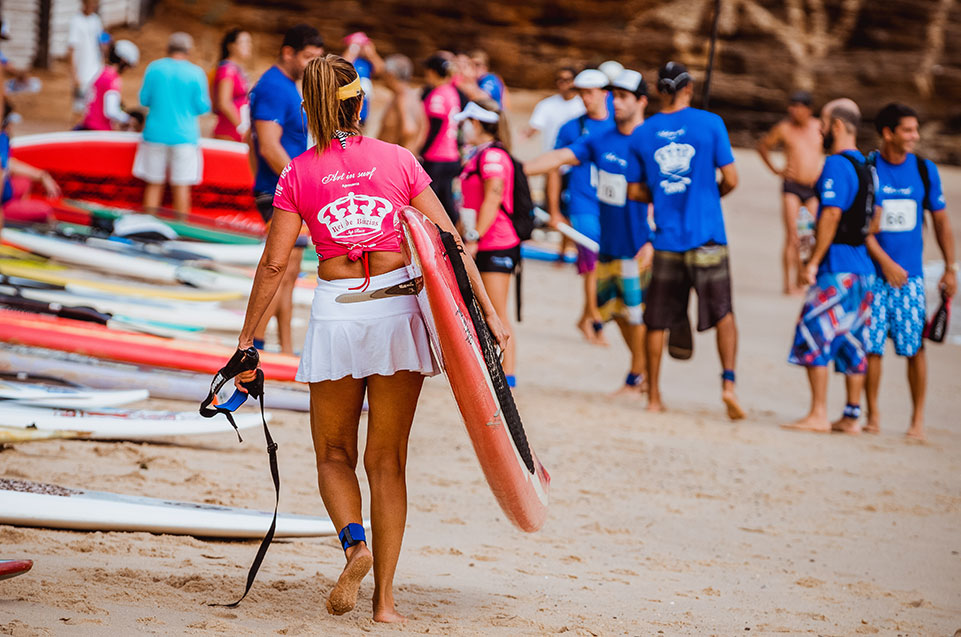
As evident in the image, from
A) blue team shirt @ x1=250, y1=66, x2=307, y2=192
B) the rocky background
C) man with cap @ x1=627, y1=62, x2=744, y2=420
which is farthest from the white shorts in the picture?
the rocky background

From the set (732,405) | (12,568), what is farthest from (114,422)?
(732,405)

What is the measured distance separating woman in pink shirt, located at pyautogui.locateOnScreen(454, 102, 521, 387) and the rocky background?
19580mm

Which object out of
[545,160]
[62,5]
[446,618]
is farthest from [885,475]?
[62,5]

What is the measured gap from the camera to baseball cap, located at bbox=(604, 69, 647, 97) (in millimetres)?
7289

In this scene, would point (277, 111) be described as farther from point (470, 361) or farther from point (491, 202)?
point (470, 361)

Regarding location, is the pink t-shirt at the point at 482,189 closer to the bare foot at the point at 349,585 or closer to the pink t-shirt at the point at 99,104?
the bare foot at the point at 349,585

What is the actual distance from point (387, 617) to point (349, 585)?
0.70 ft

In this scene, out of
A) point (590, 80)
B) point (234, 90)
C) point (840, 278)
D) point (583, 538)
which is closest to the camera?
point (583, 538)

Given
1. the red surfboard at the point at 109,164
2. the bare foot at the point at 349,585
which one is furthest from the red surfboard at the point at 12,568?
the red surfboard at the point at 109,164

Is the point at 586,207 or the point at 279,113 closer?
the point at 279,113

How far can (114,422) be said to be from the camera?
17.9 feet

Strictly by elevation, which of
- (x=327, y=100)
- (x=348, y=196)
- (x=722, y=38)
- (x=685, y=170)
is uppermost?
(x=722, y=38)

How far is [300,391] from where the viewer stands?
656 cm

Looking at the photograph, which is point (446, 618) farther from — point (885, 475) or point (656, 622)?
point (885, 475)
